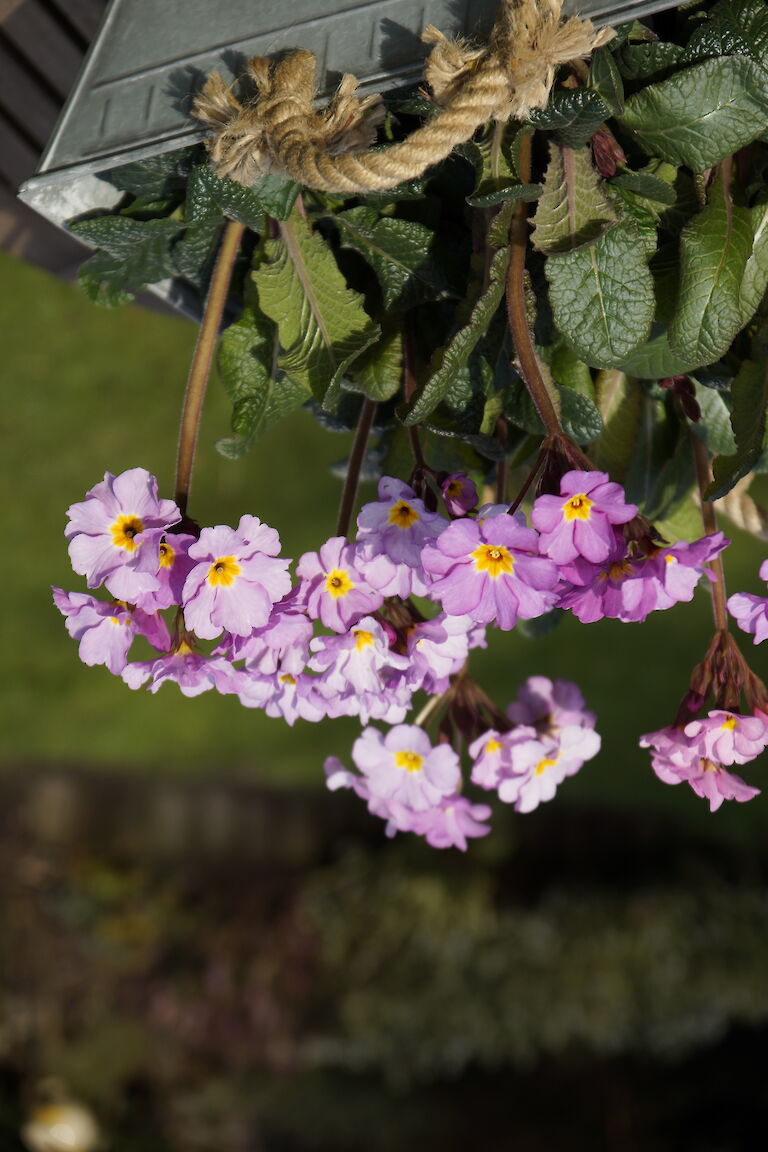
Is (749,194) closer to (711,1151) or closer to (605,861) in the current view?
(605,861)

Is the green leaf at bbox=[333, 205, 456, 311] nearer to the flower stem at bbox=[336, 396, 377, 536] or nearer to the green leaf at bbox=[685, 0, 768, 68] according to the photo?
the flower stem at bbox=[336, 396, 377, 536]

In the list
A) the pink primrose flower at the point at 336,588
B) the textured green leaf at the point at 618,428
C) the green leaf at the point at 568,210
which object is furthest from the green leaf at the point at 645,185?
the pink primrose flower at the point at 336,588

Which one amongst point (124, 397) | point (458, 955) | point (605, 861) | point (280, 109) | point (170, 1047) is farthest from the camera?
point (170, 1047)

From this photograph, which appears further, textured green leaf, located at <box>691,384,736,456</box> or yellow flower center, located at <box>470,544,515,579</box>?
textured green leaf, located at <box>691,384,736,456</box>

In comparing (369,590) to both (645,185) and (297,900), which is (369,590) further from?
(297,900)

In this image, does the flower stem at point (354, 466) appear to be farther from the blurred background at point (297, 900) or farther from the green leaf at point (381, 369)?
the blurred background at point (297, 900)

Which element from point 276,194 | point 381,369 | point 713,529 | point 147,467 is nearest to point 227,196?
point 276,194

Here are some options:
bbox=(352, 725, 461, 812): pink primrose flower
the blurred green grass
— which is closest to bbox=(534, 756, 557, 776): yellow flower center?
bbox=(352, 725, 461, 812): pink primrose flower

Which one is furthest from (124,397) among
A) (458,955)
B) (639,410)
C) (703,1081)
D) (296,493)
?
(703,1081)
